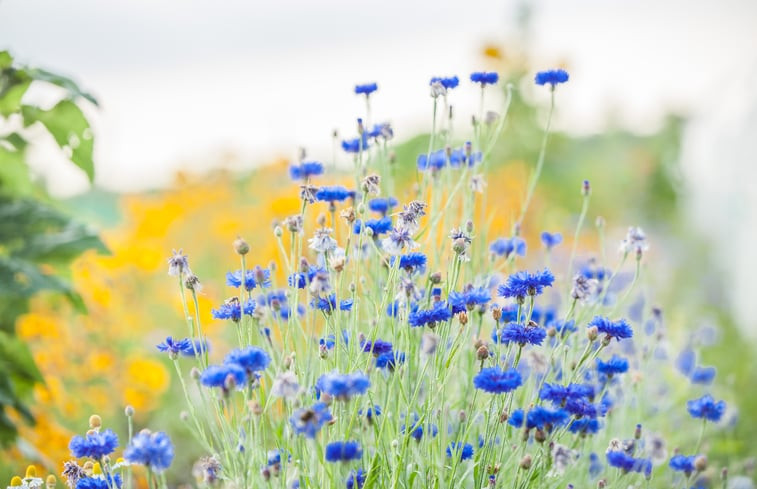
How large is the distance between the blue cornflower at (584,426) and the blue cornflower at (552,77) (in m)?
0.58

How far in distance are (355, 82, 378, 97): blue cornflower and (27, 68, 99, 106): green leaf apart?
57 centimetres

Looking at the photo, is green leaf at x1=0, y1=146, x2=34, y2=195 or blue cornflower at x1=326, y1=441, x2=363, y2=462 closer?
blue cornflower at x1=326, y1=441, x2=363, y2=462

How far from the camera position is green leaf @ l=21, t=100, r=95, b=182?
158cm

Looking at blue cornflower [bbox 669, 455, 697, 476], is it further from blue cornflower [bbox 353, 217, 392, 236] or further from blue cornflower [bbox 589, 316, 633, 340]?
blue cornflower [bbox 353, 217, 392, 236]

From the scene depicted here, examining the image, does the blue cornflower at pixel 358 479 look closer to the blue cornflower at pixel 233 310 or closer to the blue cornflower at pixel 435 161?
the blue cornflower at pixel 233 310

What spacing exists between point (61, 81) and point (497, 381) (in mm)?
1070

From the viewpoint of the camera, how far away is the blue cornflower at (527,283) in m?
1.12

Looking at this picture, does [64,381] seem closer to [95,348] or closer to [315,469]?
[95,348]

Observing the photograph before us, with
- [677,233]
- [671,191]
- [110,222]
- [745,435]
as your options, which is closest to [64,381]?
[745,435]

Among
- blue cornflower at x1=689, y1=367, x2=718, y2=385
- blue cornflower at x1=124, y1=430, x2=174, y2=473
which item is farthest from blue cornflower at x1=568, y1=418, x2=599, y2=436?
blue cornflower at x1=689, y1=367, x2=718, y2=385

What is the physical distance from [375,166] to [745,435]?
5.04 ft

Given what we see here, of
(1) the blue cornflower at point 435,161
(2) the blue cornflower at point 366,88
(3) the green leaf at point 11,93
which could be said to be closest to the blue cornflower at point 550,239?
(1) the blue cornflower at point 435,161

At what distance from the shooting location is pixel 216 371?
919 mm

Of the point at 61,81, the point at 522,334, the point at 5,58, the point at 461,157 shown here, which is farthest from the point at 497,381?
the point at 5,58
